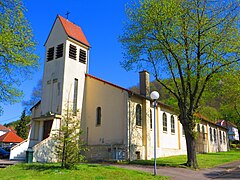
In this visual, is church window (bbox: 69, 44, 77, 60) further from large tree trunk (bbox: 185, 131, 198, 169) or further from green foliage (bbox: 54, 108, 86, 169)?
large tree trunk (bbox: 185, 131, 198, 169)

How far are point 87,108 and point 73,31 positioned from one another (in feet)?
27.3

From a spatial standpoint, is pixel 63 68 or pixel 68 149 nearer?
pixel 68 149

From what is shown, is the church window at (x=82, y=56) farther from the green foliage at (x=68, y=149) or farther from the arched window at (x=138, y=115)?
the green foliage at (x=68, y=149)

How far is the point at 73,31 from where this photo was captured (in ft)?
88.6

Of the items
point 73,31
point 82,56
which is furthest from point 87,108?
point 73,31

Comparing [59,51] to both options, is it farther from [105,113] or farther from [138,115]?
[138,115]

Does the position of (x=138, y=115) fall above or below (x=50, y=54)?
below

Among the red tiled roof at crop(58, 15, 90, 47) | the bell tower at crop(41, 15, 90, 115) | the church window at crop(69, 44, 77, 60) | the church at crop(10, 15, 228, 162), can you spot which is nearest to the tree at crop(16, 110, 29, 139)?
the church at crop(10, 15, 228, 162)

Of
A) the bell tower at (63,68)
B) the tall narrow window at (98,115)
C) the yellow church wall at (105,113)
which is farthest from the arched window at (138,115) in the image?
the bell tower at (63,68)

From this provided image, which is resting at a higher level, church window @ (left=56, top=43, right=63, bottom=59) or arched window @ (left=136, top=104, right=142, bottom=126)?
church window @ (left=56, top=43, right=63, bottom=59)


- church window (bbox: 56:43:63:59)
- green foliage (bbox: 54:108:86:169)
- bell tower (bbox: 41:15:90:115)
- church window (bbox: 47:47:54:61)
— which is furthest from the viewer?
church window (bbox: 47:47:54:61)

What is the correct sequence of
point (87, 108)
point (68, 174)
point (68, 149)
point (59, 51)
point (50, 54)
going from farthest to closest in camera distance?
point (50, 54)
point (59, 51)
point (87, 108)
point (68, 149)
point (68, 174)

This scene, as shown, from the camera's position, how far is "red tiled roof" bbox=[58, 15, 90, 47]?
26.1m

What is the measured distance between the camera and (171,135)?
99.8ft
